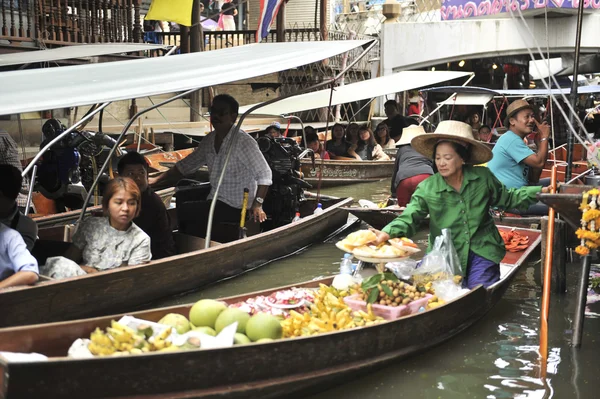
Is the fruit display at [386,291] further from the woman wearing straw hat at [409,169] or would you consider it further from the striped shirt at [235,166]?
the woman wearing straw hat at [409,169]

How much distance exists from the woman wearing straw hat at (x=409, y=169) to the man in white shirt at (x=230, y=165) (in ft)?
5.89

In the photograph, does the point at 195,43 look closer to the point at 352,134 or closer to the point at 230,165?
the point at 352,134

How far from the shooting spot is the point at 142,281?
561 cm

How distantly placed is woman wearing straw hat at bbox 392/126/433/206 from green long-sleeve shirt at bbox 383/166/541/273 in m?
2.81

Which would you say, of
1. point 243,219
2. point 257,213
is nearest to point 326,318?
point 243,219

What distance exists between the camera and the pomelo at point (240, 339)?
154 inches

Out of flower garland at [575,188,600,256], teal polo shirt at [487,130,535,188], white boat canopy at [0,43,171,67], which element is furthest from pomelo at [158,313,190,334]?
white boat canopy at [0,43,171,67]

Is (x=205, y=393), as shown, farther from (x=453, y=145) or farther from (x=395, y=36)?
(x=395, y=36)

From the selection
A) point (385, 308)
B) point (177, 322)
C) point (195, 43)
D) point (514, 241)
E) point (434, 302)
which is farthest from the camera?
point (195, 43)

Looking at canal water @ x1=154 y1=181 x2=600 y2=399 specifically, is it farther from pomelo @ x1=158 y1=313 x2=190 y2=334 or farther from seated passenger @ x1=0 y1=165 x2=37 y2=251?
seated passenger @ x1=0 y1=165 x2=37 y2=251

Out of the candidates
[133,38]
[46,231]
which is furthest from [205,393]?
[133,38]

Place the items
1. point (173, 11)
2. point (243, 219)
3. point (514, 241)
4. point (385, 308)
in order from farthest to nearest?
point (173, 11), point (514, 241), point (243, 219), point (385, 308)

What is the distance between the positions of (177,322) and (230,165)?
9.74 feet

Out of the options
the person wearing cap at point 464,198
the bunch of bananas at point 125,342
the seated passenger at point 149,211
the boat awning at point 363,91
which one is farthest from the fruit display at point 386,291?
the boat awning at point 363,91
